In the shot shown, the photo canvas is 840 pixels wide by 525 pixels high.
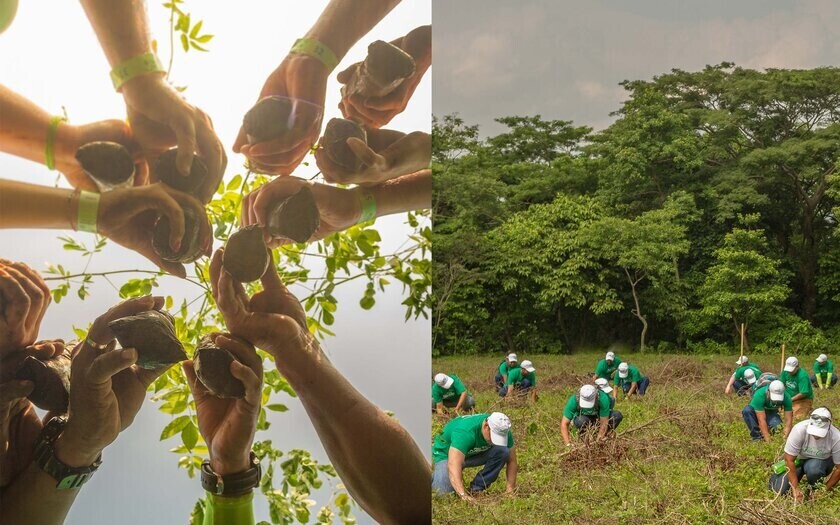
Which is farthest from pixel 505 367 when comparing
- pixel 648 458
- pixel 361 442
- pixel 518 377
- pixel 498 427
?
pixel 361 442

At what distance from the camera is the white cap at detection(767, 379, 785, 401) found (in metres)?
5.00

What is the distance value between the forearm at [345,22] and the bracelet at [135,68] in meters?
0.22

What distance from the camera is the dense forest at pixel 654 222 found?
589cm

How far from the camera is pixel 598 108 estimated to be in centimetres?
653

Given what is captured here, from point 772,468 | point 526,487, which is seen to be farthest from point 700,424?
point 526,487

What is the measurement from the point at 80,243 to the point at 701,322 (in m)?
5.65

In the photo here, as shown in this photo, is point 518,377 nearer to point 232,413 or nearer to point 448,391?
point 448,391

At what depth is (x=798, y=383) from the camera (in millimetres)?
5402

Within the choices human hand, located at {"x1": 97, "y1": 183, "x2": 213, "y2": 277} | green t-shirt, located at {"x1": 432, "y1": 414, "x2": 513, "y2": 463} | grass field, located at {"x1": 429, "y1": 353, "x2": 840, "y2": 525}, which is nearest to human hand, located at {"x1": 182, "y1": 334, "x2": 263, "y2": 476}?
human hand, located at {"x1": 97, "y1": 183, "x2": 213, "y2": 277}

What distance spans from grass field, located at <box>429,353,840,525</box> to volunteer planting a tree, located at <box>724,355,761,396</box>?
59 mm

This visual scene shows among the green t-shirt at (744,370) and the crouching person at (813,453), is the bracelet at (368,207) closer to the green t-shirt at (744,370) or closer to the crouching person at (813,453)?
the crouching person at (813,453)

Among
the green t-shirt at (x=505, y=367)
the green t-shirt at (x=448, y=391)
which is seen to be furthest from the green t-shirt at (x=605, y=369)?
the green t-shirt at (x=448, y=391)

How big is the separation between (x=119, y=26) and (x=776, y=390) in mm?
4705

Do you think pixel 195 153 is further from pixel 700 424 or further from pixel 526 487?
pixel 700 424
